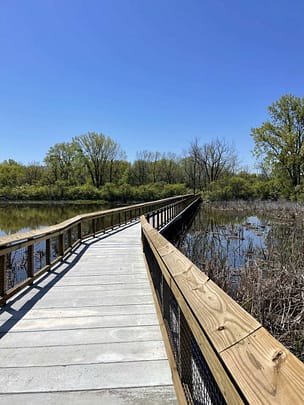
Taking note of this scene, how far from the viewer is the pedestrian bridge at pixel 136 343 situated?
0.82 m

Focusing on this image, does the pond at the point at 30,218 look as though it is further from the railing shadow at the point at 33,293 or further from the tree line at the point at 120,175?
the tree line at the point at 120,175

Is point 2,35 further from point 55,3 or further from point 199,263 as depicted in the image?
point 199,263

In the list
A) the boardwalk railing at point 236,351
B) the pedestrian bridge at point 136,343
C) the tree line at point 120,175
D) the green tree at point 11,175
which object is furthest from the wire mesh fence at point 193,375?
the green tree at point 11,175

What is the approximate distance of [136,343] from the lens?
107 inches

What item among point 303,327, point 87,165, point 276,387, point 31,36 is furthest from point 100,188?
point 276,387

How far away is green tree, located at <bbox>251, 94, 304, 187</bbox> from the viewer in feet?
96.8

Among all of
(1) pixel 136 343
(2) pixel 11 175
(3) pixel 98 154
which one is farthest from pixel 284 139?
(2) pixel 11 175

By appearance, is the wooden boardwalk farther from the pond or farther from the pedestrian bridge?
the pond

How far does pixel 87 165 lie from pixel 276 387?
5514cm

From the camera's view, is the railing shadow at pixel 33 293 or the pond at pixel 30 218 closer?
the railing shadow at pixel 33 293

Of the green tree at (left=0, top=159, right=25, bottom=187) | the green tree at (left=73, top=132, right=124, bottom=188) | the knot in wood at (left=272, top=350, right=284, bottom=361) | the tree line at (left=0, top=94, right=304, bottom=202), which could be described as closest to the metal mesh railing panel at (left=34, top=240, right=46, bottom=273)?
the knot in wood at (left=272, top=350, right=284, bottom=361)

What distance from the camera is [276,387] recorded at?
2.27ft

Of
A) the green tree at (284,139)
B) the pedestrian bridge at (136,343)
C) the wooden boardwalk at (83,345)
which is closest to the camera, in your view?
the pedestrian bridge at (136,343)

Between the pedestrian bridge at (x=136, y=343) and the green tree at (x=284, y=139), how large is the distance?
29.0m
